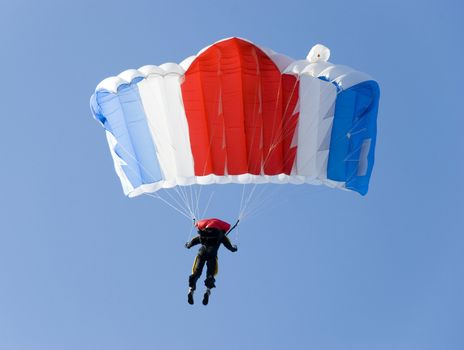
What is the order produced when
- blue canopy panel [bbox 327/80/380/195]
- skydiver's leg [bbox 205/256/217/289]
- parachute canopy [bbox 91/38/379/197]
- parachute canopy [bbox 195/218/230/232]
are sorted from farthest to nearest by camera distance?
blue canopy panel [bbox 327/80/380/195], parachute canopy [bbox 91/38/379/197], parachute canopy [bbox 195/218/230/232], skydiver's leg [bbox 205/256/217/289]

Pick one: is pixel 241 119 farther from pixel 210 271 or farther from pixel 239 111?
pixel 210 271

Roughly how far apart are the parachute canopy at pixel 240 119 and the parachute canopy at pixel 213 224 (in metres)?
1.43

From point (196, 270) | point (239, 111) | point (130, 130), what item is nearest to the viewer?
point (196, 270)

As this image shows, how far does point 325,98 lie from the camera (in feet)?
49.6

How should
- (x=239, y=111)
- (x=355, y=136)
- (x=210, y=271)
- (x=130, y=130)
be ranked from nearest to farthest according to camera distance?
(x=210, y=271) → (x=239, y=111) → (x=355, y=136) → (x=130, y=130)

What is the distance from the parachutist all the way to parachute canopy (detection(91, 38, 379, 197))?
156 centimetres

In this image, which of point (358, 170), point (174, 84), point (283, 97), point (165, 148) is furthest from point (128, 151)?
point (358, 170)

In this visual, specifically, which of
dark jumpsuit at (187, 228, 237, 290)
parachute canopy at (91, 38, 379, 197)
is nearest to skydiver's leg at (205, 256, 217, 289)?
dark jumpsuit at (187, 228, 237, 290)

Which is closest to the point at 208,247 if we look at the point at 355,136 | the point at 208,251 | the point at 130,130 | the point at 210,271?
the point at 208,251

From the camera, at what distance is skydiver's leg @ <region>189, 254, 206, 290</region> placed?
14.1m

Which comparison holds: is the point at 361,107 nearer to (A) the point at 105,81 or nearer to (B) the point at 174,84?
(B) the point at 174,84

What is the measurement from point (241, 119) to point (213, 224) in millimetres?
2145

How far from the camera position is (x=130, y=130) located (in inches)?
622

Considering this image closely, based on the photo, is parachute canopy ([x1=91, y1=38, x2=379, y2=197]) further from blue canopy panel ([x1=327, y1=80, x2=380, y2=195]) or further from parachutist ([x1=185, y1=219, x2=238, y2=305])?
parachutist ([x1=185, y1=219, x2=238, y2=305])
